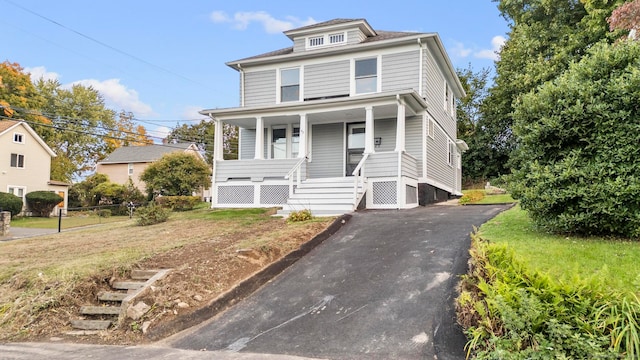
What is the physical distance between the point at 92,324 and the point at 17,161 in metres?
32.2

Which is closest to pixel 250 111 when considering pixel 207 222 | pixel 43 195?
pixel 207 222

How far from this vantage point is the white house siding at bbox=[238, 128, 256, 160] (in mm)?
17484

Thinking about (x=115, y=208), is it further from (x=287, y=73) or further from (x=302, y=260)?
(x=302, y=260)

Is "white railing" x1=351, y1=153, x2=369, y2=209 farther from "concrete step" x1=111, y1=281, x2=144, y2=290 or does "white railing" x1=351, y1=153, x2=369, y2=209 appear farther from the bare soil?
"concrete step" x1=111, y1=281, x2=144, y2=290

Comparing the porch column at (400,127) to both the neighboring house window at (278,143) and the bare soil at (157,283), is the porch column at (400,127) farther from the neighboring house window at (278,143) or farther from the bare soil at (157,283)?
the neighboring house window at (278,143)

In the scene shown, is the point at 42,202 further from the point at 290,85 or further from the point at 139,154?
the point at 290,85

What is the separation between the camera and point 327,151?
52.9ft

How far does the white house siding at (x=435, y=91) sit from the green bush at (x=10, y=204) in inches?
1041

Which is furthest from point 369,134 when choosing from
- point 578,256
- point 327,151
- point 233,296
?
point 578,256

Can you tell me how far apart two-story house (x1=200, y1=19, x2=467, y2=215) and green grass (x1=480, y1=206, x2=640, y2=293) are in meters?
6.02

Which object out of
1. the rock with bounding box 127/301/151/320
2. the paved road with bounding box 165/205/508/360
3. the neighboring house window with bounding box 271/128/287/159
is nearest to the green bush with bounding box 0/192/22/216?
the neighboring house window with bounding box 271/128/287/159

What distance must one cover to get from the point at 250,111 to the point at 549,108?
Answer: 1061cm

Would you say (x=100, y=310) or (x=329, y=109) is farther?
(x=329, y=109)

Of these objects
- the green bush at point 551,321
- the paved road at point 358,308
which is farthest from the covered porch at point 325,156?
the green bush at point 551,321
